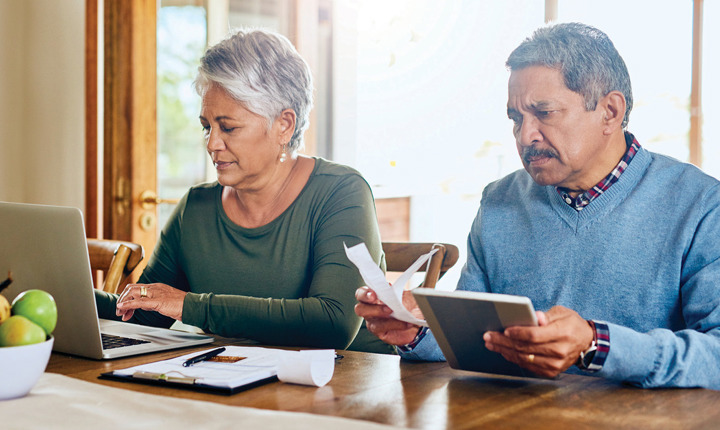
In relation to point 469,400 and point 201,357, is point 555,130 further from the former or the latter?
point 201,357

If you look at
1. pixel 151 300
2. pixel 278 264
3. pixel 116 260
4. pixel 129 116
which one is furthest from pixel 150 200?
pixel 151 300

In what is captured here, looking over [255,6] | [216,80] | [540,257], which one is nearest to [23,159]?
[255,6]

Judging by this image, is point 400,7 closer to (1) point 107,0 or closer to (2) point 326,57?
(2) point 326,57

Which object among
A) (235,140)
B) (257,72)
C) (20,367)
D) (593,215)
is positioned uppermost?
(257,72)

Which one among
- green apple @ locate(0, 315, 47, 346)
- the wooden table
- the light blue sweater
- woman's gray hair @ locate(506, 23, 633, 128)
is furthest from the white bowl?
woman's gray hair @ locate(506, 23, 633, 128)

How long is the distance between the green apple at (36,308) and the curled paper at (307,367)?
0.33m

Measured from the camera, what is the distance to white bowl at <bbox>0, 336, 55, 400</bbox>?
934 mm

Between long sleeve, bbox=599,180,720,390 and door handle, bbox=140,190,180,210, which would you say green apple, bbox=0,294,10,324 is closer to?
long sleeve, bbox=599,180,720,390

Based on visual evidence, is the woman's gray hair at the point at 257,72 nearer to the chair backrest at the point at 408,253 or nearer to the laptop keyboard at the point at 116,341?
the chair backrest at the point at 408,253

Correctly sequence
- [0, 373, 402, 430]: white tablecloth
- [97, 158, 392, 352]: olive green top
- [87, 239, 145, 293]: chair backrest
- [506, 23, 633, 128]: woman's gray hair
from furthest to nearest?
[87, 239, 145, 293]: chair backrest < [97, 158, 392, 352]: olive green top < [506, 23, 633, 128]: woman's gray hair < [0, 373, 402, 430]: white tablecloth

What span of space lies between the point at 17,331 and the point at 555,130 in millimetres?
1011

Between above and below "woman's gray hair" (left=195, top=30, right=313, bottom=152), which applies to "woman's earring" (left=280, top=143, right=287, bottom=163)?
below

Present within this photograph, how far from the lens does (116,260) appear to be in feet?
6.17

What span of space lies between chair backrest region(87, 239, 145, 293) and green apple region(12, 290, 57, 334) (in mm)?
881
